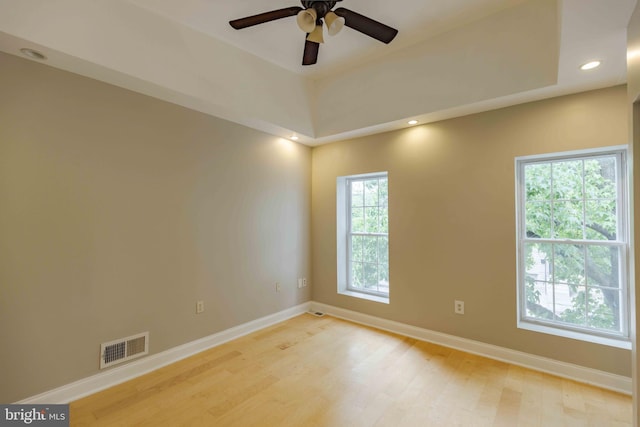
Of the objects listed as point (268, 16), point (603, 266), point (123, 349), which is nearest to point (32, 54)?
point (268, 16)

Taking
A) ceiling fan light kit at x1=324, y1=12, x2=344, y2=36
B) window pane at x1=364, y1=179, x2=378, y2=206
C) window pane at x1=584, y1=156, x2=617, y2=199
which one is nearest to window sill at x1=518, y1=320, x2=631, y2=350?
window pane at x1=584, y1=156, x2=617, y2=199

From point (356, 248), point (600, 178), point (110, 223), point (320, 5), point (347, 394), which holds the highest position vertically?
point (320, 5)

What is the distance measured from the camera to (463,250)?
2.89 m

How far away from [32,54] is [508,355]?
4.43m

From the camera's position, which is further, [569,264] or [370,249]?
[370,249]

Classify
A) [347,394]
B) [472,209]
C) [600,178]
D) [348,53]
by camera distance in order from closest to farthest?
1. [347,394]
2. [600,178]
3. [472,209]
4. [348,53]

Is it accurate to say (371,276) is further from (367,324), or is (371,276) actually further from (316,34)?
(316,34)

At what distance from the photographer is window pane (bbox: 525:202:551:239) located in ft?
8.58

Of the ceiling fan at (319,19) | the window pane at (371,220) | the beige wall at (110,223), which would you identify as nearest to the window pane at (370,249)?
the window pane at (371,220)

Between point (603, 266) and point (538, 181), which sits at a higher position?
point (538, 181)

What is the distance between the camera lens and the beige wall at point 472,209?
92.4 inches

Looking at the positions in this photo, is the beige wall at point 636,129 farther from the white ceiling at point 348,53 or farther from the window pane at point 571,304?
the window pane at point 571,304

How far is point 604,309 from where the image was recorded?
2367 millimetres

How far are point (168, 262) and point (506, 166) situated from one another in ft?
10.8
